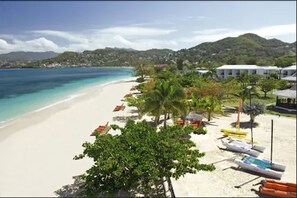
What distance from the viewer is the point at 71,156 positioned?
571 inches

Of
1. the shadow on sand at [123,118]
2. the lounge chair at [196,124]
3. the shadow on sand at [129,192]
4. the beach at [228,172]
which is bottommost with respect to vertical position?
the shadow on sand at [129,192]

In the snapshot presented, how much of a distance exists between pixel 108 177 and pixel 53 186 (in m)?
3.49

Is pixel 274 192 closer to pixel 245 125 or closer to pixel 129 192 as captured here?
pixel 129 192

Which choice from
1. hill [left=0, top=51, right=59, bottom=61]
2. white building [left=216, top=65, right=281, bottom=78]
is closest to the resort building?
hill [left=0, top=51, right=59, bottom=61]

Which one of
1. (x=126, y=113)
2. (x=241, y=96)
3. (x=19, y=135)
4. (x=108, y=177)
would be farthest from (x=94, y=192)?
(x=241, y=96)

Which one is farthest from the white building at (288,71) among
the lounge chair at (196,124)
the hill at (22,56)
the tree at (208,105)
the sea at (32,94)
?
the hill at (22,56)

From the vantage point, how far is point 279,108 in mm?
25812

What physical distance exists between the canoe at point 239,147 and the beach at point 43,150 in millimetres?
7829

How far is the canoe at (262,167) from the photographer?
11369 millimetres

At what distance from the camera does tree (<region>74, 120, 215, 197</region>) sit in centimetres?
862

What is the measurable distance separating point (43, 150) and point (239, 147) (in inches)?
455

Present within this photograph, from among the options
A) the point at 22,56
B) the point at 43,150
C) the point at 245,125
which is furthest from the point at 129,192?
the point at 22,56

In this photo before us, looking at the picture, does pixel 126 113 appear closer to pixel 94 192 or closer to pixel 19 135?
pixel 19 135

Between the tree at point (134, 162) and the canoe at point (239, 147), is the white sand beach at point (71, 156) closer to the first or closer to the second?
the canoe at point (239, 147)
